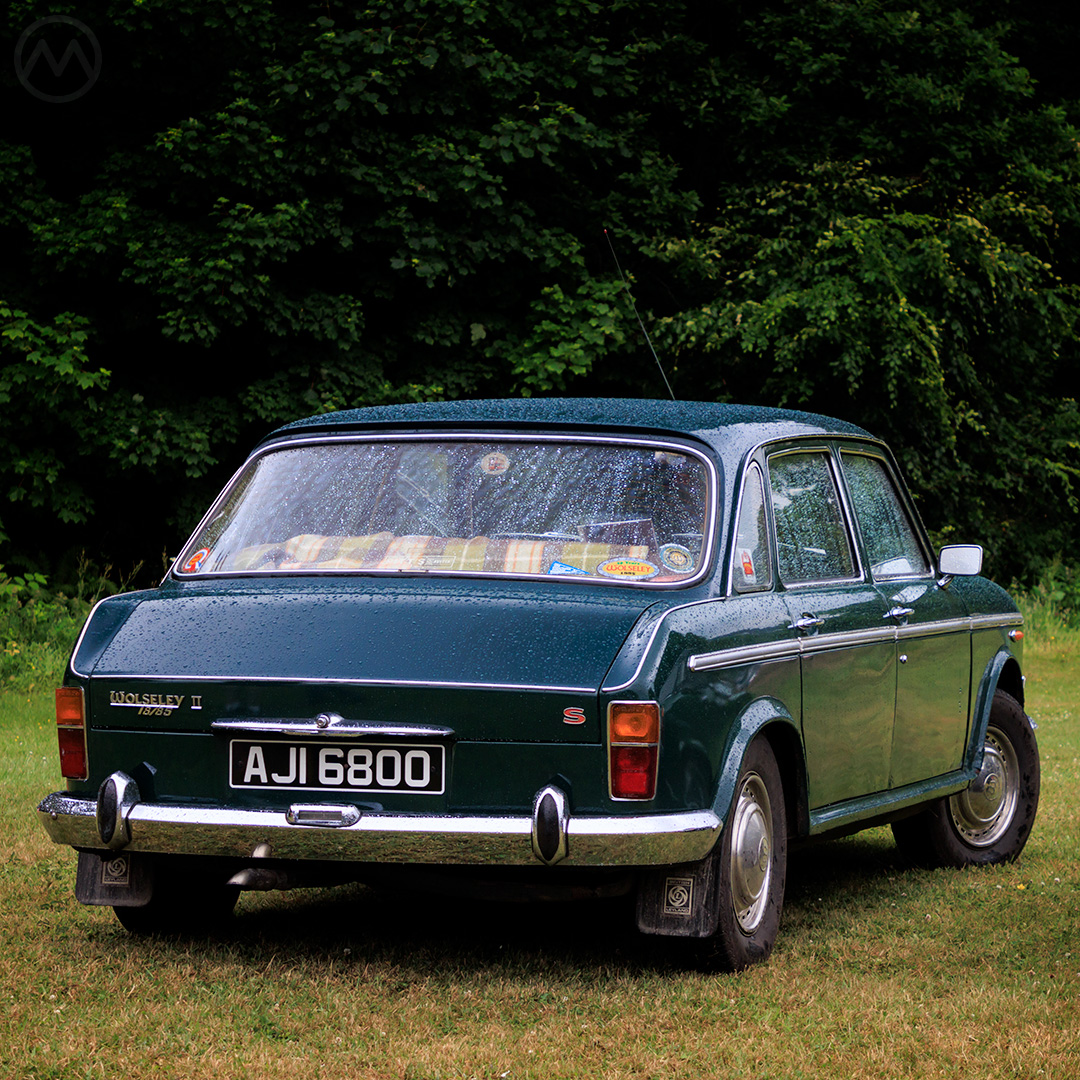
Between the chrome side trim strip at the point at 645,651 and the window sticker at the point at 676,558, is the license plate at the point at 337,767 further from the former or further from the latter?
the window sticker at the point at 676,558

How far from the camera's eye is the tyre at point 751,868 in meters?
4.77

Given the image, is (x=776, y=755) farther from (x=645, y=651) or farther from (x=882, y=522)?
(x=882, y=522)

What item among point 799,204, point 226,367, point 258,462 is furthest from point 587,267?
point 258,462

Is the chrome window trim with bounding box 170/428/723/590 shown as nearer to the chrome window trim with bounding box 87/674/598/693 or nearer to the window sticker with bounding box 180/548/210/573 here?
the window sticker with bounding box 180/548/210/573

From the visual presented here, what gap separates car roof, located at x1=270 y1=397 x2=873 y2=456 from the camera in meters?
5.33

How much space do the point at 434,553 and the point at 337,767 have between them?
2.75ft

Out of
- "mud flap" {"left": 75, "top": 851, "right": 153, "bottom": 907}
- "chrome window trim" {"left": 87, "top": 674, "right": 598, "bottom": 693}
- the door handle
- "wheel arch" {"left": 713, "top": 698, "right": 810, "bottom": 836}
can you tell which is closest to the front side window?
"wheel arch" {"left": 713, "top": 698, "right": 810, "bottom": 836}

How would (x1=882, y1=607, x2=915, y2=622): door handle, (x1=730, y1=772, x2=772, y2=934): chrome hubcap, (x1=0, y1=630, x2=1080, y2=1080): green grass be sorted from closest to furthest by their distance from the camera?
(x1=0, y1=630, x2=1080, y2=1080): green grass, (x1=730, y1=772, x2=772, y2=934): chrome hubcap, (x1=882, y1=607, x2=915, y2=622): door handle

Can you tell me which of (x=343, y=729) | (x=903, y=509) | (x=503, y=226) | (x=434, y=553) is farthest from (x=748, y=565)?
(x=503, y=226)

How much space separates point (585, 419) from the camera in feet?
17.6

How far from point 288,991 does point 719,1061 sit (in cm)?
129

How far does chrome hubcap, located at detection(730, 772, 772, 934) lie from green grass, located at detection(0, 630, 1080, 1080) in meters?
0.19

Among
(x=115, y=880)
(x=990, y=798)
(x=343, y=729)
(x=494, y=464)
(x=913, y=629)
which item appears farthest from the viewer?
(x=990, y=798)

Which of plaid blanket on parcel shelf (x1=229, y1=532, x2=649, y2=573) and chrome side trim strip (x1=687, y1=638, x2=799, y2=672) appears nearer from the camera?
chrome side trim strip (x1=687, y1=638, x2=799, y2=672)
